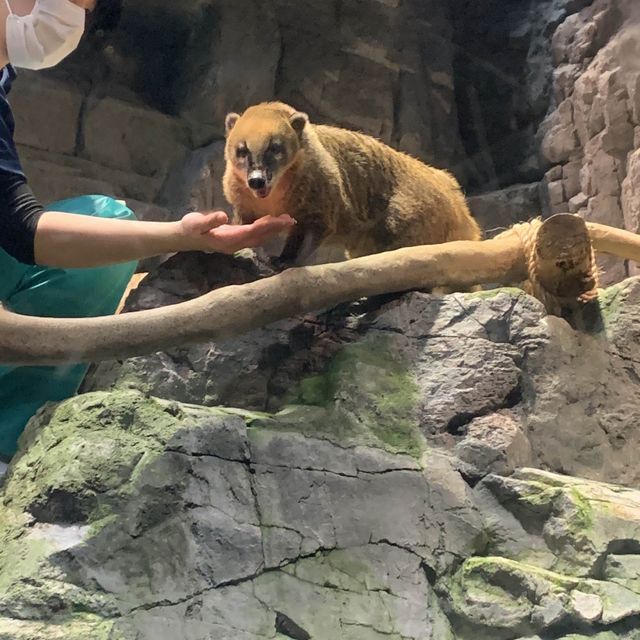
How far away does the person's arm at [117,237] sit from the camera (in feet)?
8.02

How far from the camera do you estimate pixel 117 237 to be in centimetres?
247

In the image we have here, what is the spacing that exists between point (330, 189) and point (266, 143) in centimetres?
31

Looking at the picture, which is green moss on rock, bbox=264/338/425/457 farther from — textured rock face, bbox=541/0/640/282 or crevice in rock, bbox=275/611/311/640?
textured rock face, bbox=541/0/640/282

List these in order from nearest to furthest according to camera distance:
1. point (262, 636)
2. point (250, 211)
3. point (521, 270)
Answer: point (262, 636), point (521, 270), point (250, 211)

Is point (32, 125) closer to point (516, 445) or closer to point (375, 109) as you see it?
point (375, 109)

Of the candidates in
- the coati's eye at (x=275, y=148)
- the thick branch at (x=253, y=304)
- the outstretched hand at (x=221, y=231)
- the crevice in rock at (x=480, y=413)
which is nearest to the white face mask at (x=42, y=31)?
the outstretched hand at (x=221, y=231)

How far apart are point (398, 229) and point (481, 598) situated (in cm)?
171

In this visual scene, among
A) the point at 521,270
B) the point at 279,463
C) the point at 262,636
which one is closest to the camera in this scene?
the point at 262,636

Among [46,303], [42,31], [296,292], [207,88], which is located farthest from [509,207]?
[42,31]

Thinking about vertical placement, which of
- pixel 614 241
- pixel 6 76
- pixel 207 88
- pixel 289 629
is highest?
pixel 207 88

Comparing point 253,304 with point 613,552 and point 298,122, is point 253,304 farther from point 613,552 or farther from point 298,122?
point 613,552

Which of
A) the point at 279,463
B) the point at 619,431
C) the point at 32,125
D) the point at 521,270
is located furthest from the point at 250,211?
the point at 32,125

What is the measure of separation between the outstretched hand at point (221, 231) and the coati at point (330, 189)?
1.45ft

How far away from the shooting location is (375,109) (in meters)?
6.20
